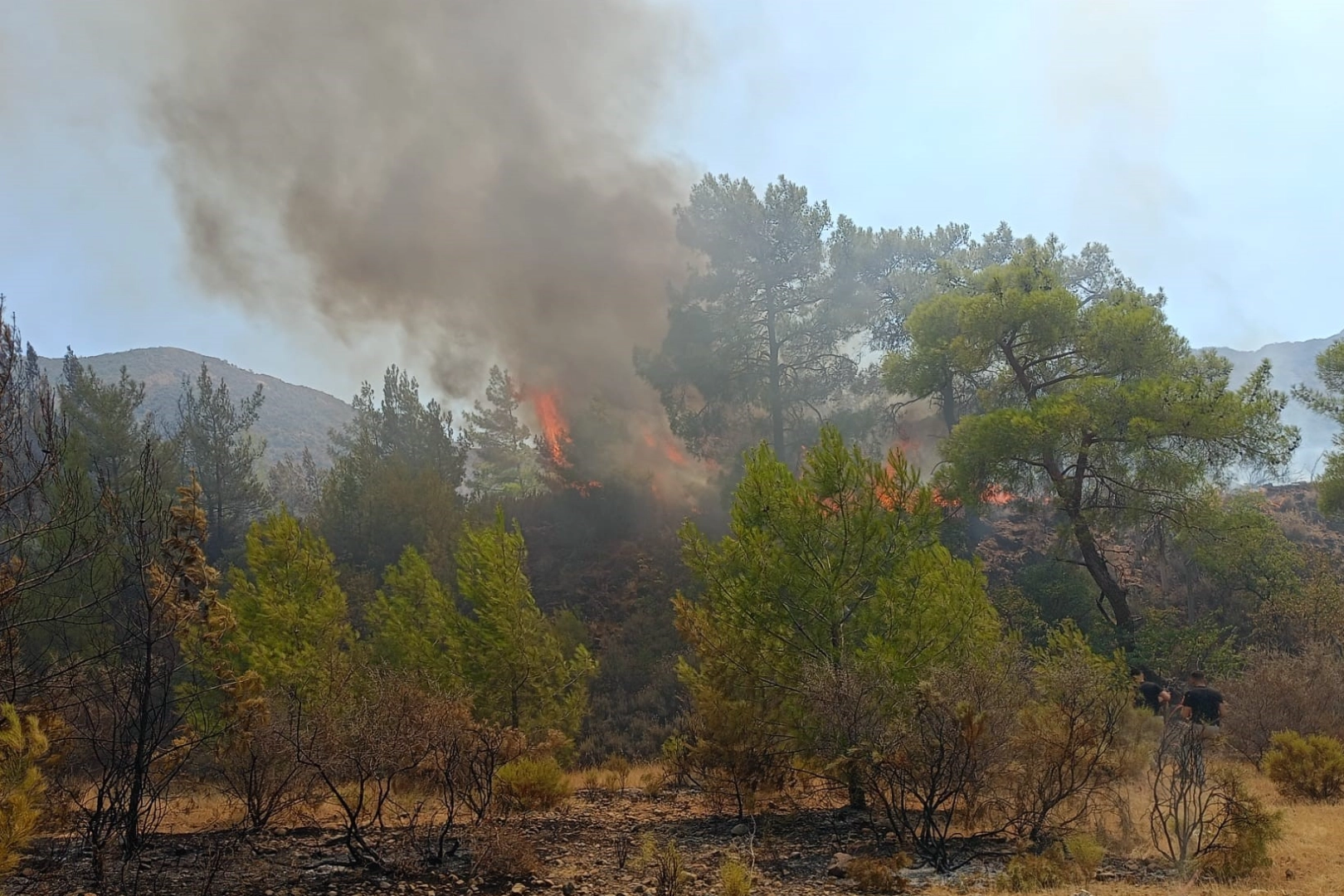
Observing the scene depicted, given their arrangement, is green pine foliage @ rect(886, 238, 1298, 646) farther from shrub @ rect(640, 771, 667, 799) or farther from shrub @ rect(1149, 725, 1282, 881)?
shrub @ rect(1149, 725, 1282, 881)

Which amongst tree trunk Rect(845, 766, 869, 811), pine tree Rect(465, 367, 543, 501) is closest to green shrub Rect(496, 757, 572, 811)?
tree trunk Rect(845, 766, 869, 811)

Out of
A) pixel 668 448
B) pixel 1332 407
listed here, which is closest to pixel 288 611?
pixel 668 448

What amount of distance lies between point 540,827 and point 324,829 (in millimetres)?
3291

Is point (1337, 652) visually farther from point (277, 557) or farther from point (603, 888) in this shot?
point (277, 557)

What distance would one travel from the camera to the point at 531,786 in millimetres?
14484

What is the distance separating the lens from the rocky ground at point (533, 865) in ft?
28.8

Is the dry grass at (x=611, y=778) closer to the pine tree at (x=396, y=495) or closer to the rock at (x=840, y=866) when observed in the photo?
the rock at (x=840, y=866)

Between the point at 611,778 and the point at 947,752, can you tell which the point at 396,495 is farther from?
the point at 947,752

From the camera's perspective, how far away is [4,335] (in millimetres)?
7727

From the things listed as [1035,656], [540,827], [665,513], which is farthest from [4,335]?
[665,513]

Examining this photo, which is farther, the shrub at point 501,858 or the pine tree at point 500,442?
the pine tree at point 500,442

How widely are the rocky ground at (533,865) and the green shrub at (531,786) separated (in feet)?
2.66

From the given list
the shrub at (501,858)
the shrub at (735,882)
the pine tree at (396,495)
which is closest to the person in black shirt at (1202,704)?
the shrub at (735,882)

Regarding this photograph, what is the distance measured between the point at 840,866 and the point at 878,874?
2.49ft
